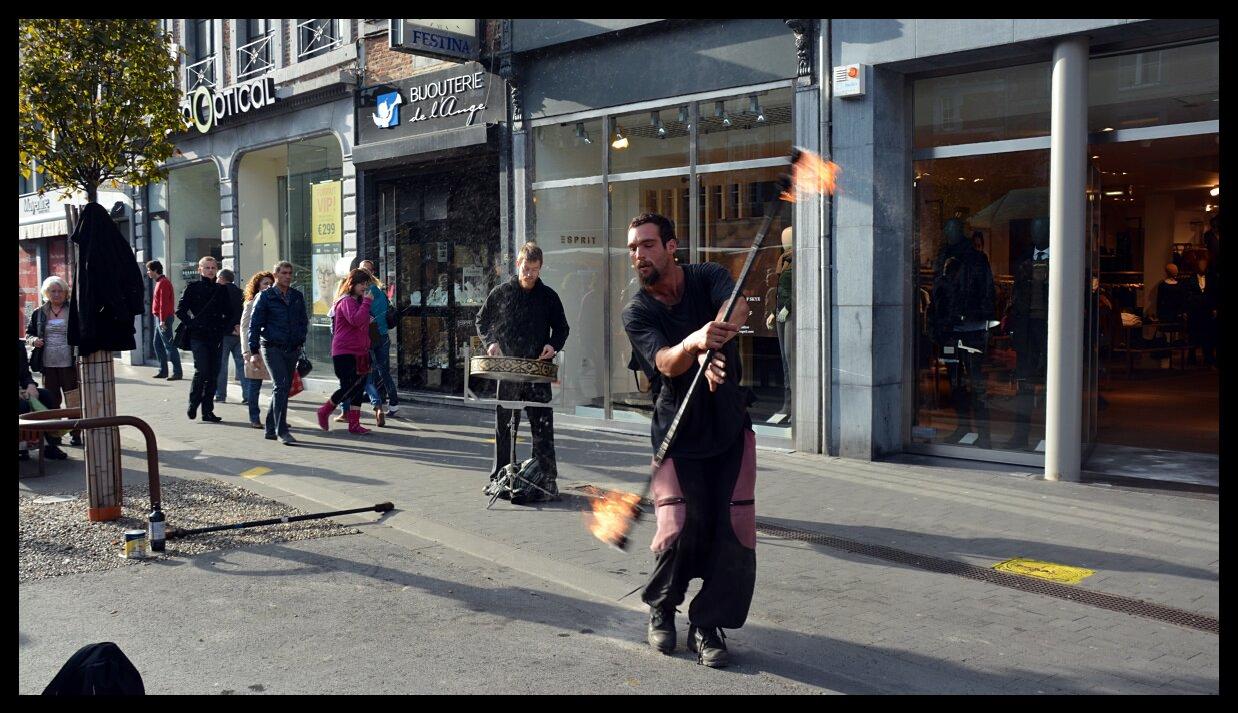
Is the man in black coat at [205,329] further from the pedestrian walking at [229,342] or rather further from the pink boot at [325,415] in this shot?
the pink boot at [325,415]

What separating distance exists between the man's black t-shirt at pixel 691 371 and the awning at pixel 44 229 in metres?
26.4

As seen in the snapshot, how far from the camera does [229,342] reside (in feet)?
49.2

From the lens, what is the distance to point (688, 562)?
489cm

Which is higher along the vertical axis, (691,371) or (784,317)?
(784,317)

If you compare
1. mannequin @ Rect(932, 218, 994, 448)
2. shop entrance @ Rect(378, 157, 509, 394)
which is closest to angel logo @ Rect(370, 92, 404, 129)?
shop entrance @ Rect(378, 157, 509, 394)

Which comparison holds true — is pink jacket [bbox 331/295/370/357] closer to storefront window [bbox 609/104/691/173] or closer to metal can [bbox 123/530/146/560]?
storefront window [bbox 609/104/691/173]

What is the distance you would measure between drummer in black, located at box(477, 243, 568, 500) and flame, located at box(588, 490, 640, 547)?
439 millimetres

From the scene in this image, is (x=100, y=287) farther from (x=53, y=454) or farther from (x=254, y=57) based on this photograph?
(x=254, y=57)

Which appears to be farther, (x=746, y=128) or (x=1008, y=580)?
(x=746, y=128)

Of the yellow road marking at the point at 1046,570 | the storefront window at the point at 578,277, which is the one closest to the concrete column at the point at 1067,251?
the yellow road marking at the point at 1046,570

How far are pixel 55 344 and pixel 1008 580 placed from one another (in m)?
9.92

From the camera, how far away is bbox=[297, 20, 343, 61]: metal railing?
17.3 metres

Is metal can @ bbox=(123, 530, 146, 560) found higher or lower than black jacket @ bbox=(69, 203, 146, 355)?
lower

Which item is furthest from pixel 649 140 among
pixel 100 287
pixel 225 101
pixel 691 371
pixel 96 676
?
pixel 225 101
